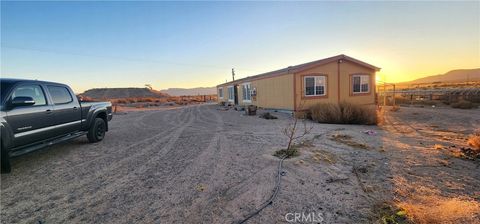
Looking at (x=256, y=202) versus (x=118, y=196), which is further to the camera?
(x=118, y=196)

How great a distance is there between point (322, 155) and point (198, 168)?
279cm

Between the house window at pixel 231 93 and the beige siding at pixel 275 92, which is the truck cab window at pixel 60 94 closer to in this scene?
the beige siding at pixel 275 92

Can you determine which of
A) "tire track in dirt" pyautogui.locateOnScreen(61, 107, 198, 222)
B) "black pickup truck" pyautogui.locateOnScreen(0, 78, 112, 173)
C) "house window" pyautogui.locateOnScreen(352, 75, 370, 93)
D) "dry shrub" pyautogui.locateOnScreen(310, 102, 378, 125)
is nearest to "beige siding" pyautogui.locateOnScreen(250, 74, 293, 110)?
"dry shrub" pyautogui.locateOnScreen(310, 102, 378, 125)

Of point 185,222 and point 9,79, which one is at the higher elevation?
point 9,79

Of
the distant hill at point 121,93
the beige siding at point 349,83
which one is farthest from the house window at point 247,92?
the distant hill at point 121,93

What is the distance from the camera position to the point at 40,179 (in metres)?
4.73

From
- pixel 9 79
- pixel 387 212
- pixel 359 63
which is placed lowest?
pixel 387 212

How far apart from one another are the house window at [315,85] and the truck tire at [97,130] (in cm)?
1168

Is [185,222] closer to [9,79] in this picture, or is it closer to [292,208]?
[292,208]

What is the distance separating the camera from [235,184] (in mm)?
4270

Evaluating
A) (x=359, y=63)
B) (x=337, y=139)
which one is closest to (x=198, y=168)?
(x=337, y=139)

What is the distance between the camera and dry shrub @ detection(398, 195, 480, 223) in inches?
118

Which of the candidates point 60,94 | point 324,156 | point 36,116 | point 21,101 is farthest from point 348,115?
point 21,101

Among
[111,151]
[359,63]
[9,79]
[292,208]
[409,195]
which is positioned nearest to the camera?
[292,208]
